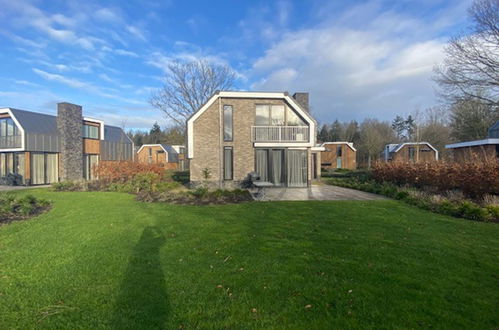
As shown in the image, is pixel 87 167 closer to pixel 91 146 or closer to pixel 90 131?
pixel 91 146

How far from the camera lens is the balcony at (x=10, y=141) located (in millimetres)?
21906

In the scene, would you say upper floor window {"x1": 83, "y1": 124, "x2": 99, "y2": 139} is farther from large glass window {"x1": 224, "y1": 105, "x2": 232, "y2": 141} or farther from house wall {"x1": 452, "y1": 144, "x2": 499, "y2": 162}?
house wall {"x1": 452, "y1": 144, "x2": 499, "y2": 162}

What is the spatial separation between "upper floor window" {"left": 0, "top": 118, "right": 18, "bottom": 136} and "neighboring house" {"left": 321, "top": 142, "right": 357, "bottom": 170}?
39113mm

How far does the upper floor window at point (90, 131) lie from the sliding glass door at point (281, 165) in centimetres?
1942

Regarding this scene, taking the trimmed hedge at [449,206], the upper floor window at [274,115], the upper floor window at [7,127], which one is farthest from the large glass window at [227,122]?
the upper floor window at [7,127]

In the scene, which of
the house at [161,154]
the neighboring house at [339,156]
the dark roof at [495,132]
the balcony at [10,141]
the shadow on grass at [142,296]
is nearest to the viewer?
the shadow on grass at [142,296]

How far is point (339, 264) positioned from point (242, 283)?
175cm

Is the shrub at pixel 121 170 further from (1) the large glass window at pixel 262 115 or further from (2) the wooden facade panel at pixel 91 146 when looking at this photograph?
(2) the wooden facade panel at pixel 91 146

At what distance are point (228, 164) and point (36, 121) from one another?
706 inches

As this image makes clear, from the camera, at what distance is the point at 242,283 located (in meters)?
4.02

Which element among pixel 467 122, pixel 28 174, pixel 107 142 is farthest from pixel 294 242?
pixel 467 122

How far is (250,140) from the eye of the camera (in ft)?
59.3

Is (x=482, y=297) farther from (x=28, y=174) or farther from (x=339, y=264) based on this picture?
(x=28, y=174)

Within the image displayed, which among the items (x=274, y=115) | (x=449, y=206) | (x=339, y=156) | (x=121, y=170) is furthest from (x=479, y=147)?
(x=121, y=170)
